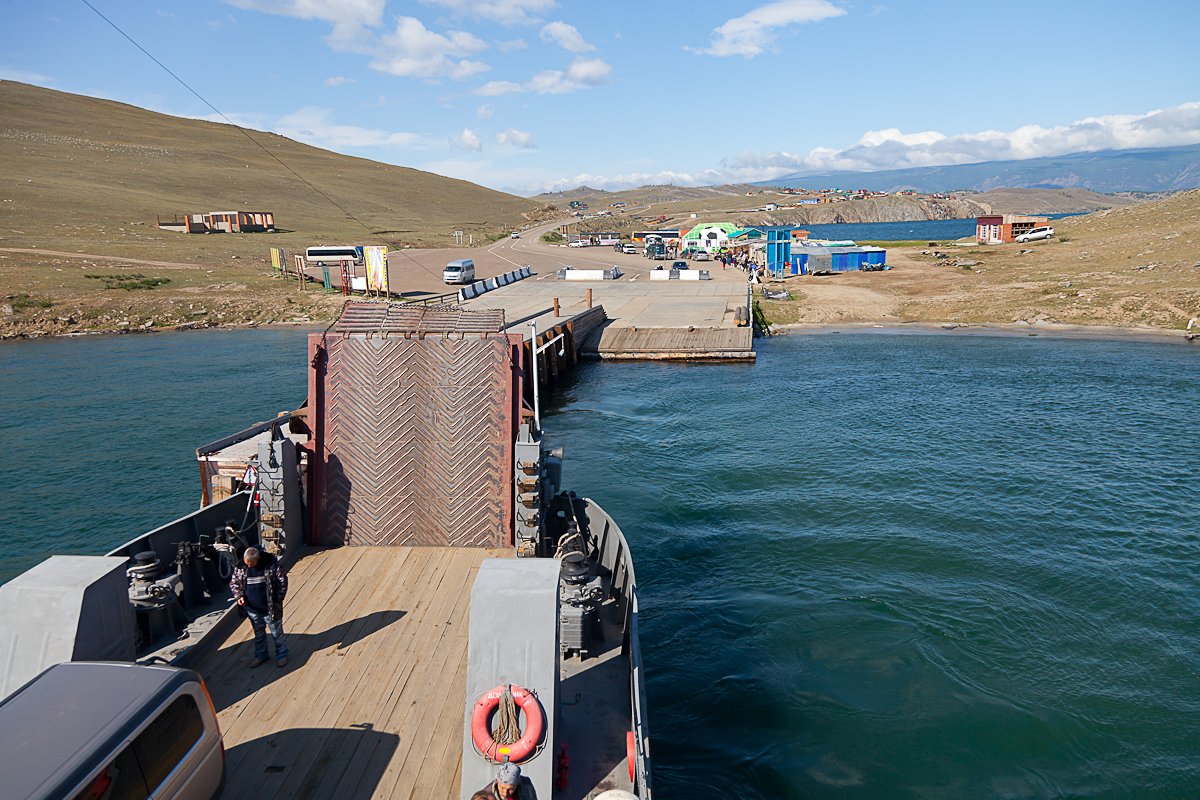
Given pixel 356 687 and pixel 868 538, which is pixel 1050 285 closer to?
pixel 868 538

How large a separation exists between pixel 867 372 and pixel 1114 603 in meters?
25.4

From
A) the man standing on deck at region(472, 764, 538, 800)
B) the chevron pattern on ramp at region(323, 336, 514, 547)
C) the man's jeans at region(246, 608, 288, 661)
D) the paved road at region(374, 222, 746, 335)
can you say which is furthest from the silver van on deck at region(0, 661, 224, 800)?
the paved road at region(374, 222, 746, 335)

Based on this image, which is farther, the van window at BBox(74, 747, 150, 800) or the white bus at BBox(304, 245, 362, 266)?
the white bus at BBox(304, 245, 362, 266)

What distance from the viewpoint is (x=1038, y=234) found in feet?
308

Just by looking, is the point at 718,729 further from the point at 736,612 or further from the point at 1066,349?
the point at 1066,349

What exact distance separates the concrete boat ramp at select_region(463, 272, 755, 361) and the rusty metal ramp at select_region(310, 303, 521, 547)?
24.3 m

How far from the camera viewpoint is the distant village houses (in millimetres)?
99875

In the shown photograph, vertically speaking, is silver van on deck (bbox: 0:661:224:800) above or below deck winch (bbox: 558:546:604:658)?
above

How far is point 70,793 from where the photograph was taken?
5.59 metres

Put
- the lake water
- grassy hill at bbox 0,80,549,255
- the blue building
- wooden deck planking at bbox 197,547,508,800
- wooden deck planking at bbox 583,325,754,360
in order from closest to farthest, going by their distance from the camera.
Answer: wooden deck planking at bbox 197,547,508,800 < the lake water < wooden deck planking at bbox 583,325,754,360 < the blue building < grassy hill at bbox 0,80,549,255

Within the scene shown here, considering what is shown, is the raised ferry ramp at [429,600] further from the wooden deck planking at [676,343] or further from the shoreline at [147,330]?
the shoreline at [147,330]

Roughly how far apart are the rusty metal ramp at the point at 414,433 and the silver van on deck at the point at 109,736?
20.4 ft

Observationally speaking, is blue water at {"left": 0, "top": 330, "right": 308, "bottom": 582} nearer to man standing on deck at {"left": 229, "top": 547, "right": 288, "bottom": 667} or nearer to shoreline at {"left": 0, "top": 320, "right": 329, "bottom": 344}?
shoreline at {"left": 0, "top": 320, "right": 329, "bottom": 344}

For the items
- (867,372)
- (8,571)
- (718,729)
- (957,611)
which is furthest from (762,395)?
(8,571)
